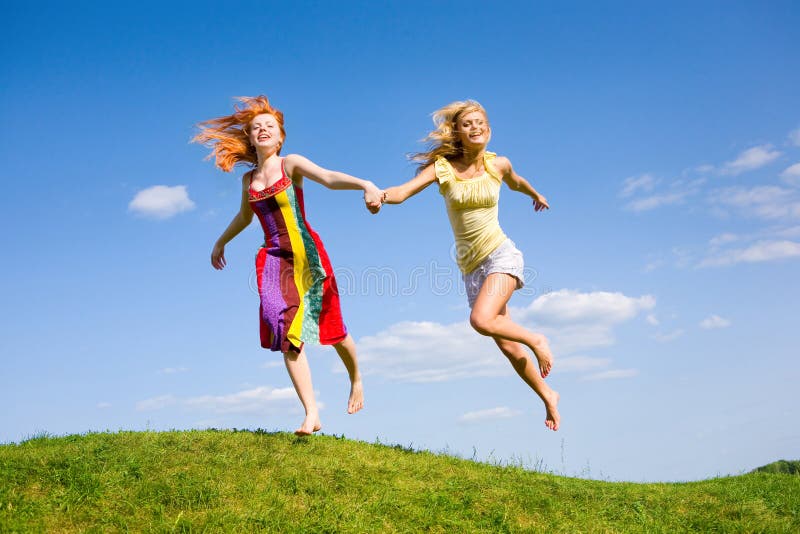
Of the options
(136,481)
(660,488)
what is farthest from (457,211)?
(660,488)

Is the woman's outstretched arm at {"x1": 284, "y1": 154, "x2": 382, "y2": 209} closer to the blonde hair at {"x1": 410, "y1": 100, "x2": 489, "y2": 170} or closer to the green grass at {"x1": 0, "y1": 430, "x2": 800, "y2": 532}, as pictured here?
the blonde hair at {"x1": 410, "y1": 100, "x2": 489, "y2": 170}

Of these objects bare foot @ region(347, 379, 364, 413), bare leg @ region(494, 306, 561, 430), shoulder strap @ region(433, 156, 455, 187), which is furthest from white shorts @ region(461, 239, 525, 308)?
bare foot @ region(347, 379, 364, 413)

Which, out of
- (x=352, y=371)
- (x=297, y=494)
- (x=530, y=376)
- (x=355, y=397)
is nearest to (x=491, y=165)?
(x=530, y=376)

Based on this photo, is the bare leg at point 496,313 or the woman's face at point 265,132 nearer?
the bare leg at point 496,313

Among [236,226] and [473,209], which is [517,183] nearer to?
[473,209]

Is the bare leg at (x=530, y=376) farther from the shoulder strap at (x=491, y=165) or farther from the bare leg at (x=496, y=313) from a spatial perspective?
the shoulder strap at (x=491, y=165)

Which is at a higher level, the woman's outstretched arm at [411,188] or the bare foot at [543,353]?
the woman's outstretched arm at [411,188]

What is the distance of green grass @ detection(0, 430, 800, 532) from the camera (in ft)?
15.2

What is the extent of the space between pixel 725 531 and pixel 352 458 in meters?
3.22

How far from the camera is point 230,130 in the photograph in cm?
674

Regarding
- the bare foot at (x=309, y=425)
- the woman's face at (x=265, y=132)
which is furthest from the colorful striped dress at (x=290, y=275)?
the bare foot at (x=309, y=425)

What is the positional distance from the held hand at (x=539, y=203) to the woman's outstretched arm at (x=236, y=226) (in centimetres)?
291

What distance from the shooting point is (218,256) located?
6.99m

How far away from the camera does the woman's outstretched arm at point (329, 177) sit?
5680 mm
